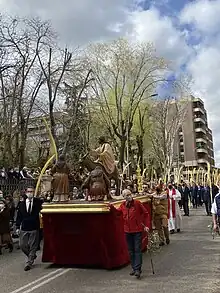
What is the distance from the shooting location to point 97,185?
1062 centimetres

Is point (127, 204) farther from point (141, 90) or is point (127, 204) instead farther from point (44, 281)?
point (141, 90)

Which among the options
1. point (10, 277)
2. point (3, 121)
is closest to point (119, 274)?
point (10, 277)

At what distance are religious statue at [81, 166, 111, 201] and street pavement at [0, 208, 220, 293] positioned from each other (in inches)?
71.1

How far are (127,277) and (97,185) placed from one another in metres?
2.63

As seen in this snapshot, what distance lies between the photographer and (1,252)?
1295 cm

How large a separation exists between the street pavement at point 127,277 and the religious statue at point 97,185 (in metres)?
1.81

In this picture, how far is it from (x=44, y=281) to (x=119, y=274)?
1.59 m

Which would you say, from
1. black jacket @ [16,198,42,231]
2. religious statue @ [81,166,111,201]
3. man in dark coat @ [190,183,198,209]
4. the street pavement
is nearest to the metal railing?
the street pavement

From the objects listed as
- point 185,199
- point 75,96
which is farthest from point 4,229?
point 75,96

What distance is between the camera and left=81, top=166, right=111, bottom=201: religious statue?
10.5 m

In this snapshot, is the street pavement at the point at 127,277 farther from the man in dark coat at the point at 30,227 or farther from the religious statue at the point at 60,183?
the religious statue at the point at 60,183

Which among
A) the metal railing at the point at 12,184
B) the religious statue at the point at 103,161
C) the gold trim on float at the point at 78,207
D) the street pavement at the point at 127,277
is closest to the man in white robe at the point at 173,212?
the street pavement at the point at 127,277

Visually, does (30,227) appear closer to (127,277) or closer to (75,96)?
(127,277)

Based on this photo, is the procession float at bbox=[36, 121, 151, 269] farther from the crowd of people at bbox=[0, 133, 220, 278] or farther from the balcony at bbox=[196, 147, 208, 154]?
the balcony at bbox=[196, 147, 208, 154]
